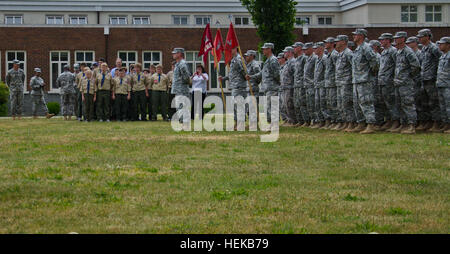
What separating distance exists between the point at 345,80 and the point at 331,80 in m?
0.83

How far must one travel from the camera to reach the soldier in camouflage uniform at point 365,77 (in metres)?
16.0

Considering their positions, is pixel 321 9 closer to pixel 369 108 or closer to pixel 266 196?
pixel 369 108

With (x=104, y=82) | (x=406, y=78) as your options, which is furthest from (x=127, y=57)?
(x=406, y=78)

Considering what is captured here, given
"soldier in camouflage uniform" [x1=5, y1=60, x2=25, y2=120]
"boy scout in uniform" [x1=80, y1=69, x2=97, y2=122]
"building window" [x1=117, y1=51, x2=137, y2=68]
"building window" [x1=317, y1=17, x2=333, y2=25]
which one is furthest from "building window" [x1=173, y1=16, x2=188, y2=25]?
"boy scout in uniform" [x1=80, y1=69, x2=97, y2=122]

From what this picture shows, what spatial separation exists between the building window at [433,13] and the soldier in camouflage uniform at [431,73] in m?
36.8

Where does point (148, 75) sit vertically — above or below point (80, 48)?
below

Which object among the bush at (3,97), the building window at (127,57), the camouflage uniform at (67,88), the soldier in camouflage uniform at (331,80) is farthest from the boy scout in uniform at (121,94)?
the building window at (127,57)

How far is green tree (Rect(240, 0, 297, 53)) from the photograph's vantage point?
3522 centimetres

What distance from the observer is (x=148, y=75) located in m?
26.0

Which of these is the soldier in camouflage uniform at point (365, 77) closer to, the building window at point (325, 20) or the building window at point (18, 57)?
the building window at point (18, 57)

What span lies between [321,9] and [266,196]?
1920 inches

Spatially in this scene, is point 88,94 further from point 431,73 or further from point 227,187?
point 227,187
